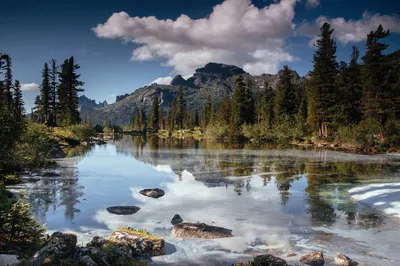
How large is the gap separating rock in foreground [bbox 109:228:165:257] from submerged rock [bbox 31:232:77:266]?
5.55 feet

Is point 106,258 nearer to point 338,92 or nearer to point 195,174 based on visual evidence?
point 195,174

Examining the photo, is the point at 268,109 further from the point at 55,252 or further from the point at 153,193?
the point at 55,252

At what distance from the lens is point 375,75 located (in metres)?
51.0

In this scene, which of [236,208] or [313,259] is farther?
[236,208]

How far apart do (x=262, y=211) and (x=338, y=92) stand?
50825 millimetres

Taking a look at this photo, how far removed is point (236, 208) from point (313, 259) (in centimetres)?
659

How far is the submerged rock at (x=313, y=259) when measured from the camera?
9.12m

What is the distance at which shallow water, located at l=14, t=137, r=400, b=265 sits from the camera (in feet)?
34.6

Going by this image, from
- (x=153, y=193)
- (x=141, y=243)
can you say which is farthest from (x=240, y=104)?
(x=141, y=243)

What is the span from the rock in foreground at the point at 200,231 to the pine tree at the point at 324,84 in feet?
166

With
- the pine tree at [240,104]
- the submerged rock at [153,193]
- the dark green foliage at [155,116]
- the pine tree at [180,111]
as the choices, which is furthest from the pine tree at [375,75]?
the dark green foliage at [155,116]

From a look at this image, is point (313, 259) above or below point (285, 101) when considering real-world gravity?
below

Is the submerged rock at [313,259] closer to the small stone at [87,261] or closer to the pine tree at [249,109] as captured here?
the small stone at [87,261]

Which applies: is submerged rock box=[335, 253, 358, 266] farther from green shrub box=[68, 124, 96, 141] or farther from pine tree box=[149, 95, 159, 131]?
pine tree box=[149, 95, 159, 131]
